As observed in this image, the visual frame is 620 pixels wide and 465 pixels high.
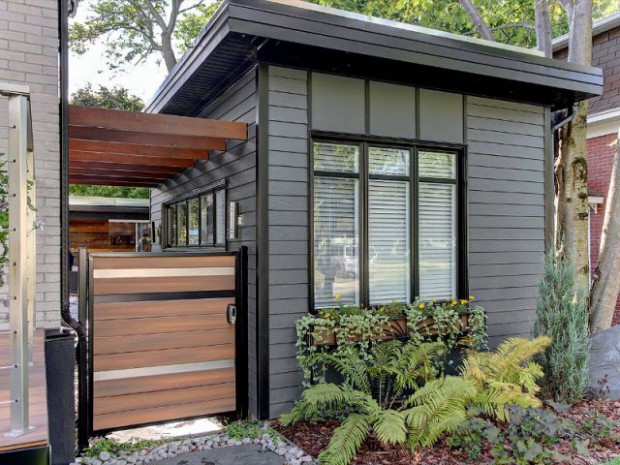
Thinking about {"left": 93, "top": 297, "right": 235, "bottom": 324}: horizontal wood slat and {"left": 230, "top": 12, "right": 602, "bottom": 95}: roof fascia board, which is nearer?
{"left": 230, "top": 12, "right": 602, "bottom": 95}: roof fascia board

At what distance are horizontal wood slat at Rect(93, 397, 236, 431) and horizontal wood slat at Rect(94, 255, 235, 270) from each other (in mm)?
1124

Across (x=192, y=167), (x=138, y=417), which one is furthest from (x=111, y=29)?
(x=138, y=417)

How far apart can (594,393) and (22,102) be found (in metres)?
5.04

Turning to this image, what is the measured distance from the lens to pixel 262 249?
13.4 feet

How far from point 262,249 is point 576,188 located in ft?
12.9

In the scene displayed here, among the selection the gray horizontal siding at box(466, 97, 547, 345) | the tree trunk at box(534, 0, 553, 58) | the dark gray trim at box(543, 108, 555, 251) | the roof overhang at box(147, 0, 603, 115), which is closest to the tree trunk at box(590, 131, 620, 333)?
the dark gray trim at box(543, 108, 555, 251)

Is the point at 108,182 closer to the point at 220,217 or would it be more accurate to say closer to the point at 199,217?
the point at 199,217

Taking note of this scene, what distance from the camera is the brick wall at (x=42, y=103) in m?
3.53

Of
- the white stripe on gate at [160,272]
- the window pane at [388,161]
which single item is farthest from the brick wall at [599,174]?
the white stripe on gate at [160,272]

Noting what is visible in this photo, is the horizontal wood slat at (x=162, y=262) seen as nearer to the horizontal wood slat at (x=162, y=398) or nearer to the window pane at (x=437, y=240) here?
the horizontal wood slat at (x=162, y=398)

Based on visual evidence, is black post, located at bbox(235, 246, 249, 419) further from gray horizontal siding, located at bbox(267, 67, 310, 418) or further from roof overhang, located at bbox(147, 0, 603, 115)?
roof overhang, located at bbox(147, 0, 603, 115)

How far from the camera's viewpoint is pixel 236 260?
4320 mm

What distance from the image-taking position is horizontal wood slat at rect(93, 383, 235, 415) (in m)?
3.89

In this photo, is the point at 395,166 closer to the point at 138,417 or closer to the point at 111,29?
the point at 138,417
